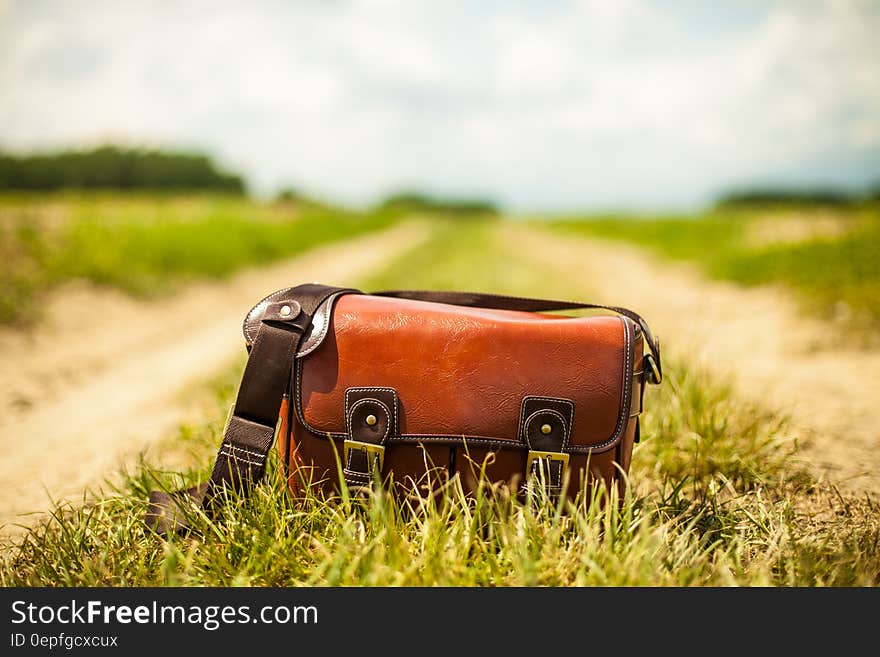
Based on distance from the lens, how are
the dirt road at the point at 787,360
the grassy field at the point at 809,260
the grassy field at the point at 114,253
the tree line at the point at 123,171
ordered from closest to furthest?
1. the dirt road at the point at 787,360
2. the grassy field at the point at 809,260
3. the grassy field at the point at 114,253
4. the tree line at the point at 123,171

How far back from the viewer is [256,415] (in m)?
2.02

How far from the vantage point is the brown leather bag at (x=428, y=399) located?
1.94 metres

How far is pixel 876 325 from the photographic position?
5.21 m

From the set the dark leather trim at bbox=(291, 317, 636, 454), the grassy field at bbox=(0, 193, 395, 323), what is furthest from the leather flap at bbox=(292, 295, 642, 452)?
the grassy field at bbox=(0, 193, 395, 323)

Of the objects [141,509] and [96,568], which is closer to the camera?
[96,568]

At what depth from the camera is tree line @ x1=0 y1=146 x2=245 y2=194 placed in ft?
135

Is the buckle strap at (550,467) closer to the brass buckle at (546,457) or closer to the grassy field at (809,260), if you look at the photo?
the brass buckle at (546,457)

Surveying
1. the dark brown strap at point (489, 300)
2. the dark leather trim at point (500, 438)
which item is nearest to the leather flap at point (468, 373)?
the dark leather trim at point (500, 438)

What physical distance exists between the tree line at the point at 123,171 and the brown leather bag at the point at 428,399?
4510 centimetres

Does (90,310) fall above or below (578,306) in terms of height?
below

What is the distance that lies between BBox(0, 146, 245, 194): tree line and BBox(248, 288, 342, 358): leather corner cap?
1769 inches

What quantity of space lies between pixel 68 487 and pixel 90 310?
437 centimetres
